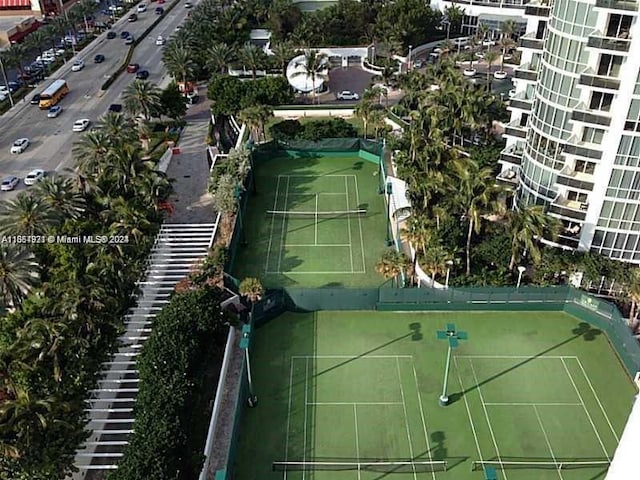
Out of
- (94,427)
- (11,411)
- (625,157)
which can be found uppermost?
(625,157)

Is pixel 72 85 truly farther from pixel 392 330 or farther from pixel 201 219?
pixel 392 330

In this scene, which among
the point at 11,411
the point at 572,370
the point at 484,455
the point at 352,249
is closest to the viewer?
the point at 11,411

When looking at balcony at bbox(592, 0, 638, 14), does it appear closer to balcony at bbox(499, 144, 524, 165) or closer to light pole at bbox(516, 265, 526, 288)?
balcony at bbox(499, 144, 524, 165)

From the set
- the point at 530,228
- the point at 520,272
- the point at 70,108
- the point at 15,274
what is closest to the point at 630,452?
the point at 530,228

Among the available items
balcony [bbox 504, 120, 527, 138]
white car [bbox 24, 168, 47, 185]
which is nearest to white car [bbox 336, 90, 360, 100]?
balcony [bbox 504, 120, 527, 138]

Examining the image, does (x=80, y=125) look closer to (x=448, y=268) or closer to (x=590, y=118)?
(x=448, y=268)

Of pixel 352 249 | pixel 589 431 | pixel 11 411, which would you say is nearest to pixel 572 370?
pixel 589 431

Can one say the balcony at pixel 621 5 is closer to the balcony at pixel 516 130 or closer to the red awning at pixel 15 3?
the balcony at pixel 516 130

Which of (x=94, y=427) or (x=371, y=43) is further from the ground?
(x=371, y=43)
